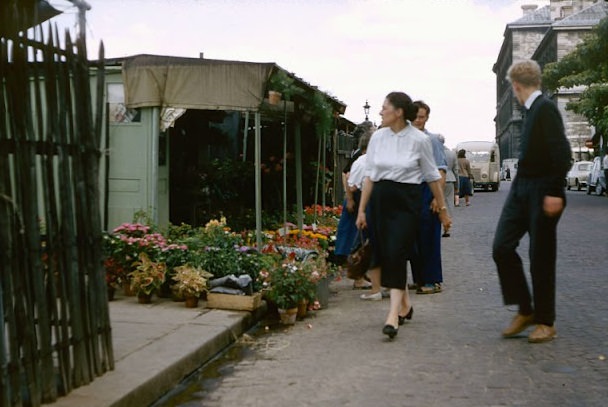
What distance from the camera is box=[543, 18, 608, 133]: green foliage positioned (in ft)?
103

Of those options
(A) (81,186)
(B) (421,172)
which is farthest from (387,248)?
(A) (81,186)

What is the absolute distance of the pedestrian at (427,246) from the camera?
8.32 metres

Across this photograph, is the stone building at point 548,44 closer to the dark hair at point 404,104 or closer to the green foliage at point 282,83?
the green foliage at point 282,83

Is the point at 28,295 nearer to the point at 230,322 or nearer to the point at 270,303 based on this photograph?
the point at 230,322

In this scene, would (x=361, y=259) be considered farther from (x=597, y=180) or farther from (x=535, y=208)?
(x=597, y=180)

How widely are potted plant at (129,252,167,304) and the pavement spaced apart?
0.41 ft

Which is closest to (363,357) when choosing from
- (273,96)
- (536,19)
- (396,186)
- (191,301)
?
(396,186)

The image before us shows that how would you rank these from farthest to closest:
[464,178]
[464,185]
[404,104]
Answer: [464,185] < [464,178] < [404,104]

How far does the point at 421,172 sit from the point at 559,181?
3.78ft

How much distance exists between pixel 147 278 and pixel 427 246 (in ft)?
9.34

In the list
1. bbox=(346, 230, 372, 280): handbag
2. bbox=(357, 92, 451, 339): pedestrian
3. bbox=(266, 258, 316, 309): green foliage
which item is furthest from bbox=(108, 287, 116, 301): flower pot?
bbox=(357, 92, 451, 339): pedestrian

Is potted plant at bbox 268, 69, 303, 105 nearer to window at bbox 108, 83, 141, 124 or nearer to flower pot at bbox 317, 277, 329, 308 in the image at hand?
window at bbox 108, 83, 141, 124

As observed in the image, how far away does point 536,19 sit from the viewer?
106 metres

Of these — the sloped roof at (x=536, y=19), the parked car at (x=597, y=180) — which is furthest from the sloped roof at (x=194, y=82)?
the sloped roof at (x=536, y=19)
